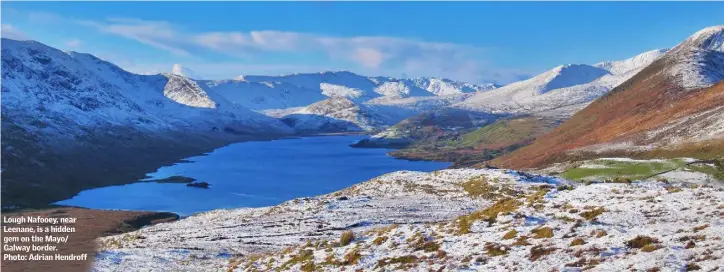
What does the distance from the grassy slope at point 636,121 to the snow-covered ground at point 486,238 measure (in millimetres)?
A: 58205

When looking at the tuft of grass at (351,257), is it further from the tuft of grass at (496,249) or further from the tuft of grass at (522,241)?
the tuft of grass at (522,241)

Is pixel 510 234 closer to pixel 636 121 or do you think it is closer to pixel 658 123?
pixel 658 123

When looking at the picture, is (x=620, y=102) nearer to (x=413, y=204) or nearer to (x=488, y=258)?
(x=413, y=204)

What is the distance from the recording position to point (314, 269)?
29188mm

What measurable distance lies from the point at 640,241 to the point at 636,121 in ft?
445

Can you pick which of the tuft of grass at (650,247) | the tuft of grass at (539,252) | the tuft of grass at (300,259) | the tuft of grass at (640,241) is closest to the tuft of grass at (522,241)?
the tuft of grass at (539,252)

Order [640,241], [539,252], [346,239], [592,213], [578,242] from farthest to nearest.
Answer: [346,239] → [592,213] → [578,242] → [539,252] → [640,241]

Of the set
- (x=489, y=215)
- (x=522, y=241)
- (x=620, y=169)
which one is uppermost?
(x=620, y=169)

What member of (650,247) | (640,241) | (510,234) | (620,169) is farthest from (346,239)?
(620,169)

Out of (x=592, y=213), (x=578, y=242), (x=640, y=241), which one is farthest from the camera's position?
(x=592, y=213)

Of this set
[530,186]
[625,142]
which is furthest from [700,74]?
[530,186]

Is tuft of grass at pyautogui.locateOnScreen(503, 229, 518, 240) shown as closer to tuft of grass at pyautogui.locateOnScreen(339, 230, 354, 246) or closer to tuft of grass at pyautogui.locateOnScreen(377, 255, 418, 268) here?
tuft of grass at pyautogui.locateOnScreen(377, 255, 418, 268)

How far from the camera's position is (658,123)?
12375 cm

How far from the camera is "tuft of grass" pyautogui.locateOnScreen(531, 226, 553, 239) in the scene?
2581 cm
